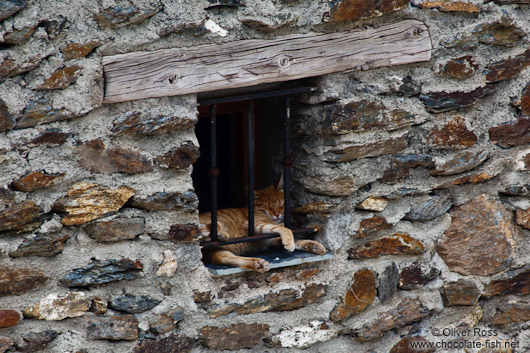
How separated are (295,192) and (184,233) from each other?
700mm

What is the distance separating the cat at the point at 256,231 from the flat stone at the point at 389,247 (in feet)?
0.61

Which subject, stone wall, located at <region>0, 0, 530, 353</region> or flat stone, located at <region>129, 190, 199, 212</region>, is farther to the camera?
flat stone, located at <region>129, 190, 199, 212</region>

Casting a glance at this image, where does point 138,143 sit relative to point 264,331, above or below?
above

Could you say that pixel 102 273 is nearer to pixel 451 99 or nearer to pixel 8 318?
pixel 8 318

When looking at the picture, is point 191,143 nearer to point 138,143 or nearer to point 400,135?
point 138,143

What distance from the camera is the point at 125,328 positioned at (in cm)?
287

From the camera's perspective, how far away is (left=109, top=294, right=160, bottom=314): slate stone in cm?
284

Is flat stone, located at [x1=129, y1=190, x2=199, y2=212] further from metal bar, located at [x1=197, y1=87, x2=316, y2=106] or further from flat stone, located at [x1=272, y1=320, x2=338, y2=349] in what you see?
flat stone, located at [x1=272, y1=320, x2=338, y2=349]

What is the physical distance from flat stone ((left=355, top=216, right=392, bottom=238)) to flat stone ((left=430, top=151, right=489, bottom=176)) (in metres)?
0.32

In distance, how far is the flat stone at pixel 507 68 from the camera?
3.31m

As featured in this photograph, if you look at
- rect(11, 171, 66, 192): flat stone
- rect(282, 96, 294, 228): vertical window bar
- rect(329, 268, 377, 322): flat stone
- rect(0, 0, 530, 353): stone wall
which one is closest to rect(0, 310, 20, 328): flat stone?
rect(0, 0, 530, 353): stone wall

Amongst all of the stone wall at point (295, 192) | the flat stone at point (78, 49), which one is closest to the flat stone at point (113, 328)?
the stone wall at point (295, 192)

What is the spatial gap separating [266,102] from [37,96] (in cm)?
132

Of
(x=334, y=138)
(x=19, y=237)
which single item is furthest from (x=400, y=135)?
(x=19, y=237)
